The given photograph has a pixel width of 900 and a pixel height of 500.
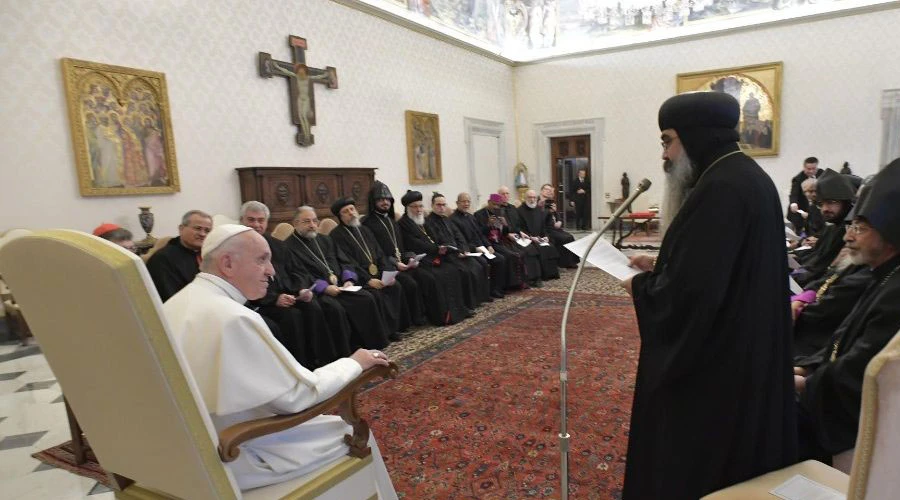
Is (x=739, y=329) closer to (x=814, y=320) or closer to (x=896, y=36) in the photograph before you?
(x=814, y=320)

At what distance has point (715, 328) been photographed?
71.3 inches

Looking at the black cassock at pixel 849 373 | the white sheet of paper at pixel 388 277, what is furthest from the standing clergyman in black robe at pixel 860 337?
the white sheet of paper at pixel 388 277

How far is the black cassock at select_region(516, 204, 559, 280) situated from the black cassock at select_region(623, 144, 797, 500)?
21.1ft

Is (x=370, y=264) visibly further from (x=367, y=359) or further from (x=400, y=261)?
(x=367, y=359)

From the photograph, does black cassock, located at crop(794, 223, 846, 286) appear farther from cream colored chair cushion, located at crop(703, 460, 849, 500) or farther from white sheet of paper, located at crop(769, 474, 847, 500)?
white sheet of paper, located at crop(769, 474, 847, 500)

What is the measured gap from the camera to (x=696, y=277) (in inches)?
69.1

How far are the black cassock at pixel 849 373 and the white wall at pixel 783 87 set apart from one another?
11.9 meters

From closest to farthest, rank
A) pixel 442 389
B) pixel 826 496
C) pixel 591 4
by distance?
pixel 826 496 < pixel 442 389 < pixel 591 4

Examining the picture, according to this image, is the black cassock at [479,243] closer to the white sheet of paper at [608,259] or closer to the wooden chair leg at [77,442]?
the white sheet of paper at [608,259]

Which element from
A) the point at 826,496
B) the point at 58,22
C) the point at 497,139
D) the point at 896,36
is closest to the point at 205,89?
the point at 58,22

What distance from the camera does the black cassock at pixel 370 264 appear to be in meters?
5.52

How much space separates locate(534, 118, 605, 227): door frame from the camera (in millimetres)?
14242

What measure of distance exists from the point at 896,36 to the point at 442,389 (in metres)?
13.2

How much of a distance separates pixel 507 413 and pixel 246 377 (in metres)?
2.24
